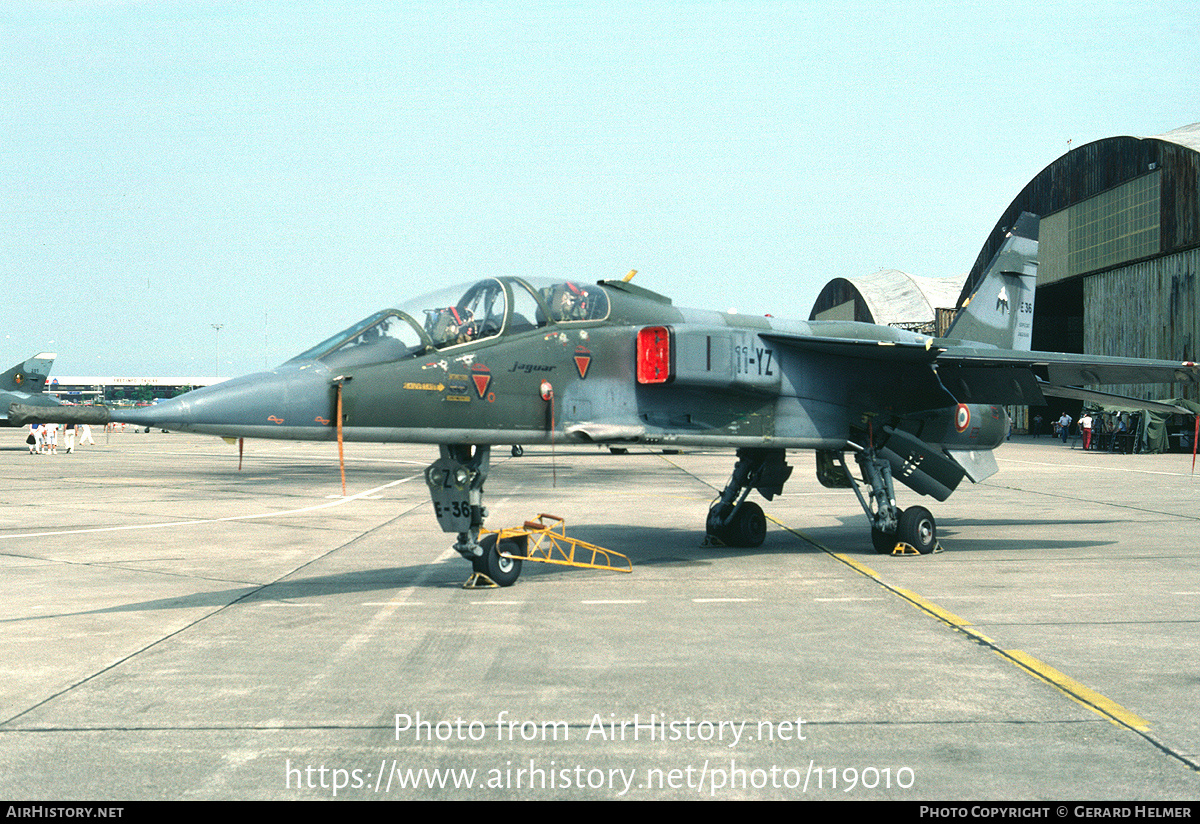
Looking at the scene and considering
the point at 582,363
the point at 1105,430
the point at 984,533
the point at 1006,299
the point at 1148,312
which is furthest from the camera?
the point at 1105,430

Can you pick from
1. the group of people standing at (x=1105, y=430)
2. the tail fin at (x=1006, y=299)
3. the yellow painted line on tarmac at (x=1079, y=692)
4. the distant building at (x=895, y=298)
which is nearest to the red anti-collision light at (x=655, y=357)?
the yellow painted line on tarmac at (x=1079, y=692)

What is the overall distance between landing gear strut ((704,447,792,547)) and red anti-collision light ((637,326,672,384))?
3341 mm

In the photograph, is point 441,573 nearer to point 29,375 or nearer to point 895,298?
point 29,375

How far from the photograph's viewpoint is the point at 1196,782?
4973mm

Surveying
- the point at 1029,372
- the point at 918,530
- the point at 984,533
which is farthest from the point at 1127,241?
the point at 918,530

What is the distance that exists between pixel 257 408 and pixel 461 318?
98.0 inches

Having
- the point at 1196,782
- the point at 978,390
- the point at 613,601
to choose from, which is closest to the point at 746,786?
the point at 1196,782

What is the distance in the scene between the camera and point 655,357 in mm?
11898

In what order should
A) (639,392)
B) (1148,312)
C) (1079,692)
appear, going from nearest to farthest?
1. (1079,692)
2. (639,392)
3. (1148,312)

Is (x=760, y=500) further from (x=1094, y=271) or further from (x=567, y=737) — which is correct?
(x=1094, y=271)

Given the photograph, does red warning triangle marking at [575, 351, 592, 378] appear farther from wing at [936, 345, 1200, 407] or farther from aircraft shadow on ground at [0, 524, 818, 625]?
wing at [936, 345, 1200, 407]

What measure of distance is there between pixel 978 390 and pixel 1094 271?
41261 mm

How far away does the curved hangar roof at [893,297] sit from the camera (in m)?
77.1

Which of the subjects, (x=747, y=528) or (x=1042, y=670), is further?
(x=747, y=528)
